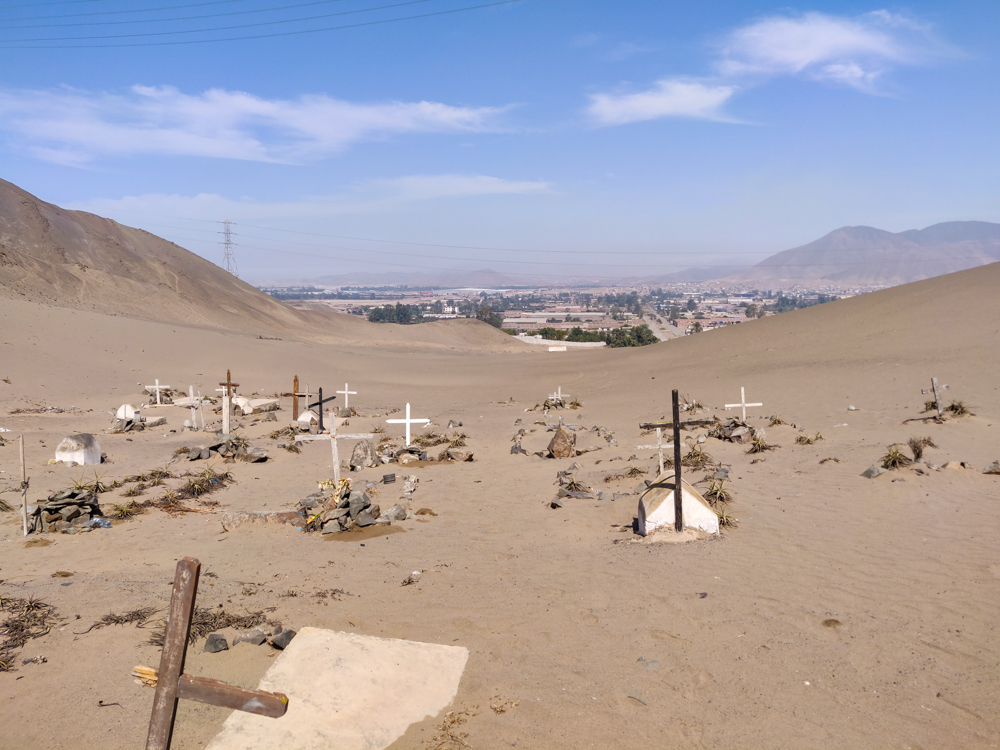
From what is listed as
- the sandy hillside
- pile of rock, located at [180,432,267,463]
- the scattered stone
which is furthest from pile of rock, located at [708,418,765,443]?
the scattered stone

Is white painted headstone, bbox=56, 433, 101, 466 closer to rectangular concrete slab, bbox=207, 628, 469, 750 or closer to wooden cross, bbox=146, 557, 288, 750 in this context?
rectangular concrete slab, bbox=207, 628, 469, 750

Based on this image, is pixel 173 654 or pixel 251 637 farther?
pixel 251 637

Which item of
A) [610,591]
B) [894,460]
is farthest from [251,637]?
[894,460]

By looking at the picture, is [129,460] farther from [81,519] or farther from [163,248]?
[163,248]

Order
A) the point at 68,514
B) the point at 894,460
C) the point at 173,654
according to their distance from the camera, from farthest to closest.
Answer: the point at 894,460, the point at 68,514, the point at 173,654

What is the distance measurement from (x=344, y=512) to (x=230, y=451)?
643cm

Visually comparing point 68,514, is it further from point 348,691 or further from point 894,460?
point 894,460

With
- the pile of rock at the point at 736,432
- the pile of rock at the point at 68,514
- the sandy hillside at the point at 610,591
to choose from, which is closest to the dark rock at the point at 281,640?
the sandy hillside at the point at 610,591

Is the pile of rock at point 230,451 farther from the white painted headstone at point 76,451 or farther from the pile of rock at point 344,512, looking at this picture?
the pile of rock at point 344,512

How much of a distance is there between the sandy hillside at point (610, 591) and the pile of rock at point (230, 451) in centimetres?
51

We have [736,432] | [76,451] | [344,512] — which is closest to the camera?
[344,512]

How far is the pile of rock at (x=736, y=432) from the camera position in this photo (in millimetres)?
15323

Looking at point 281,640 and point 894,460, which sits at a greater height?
point 894,460

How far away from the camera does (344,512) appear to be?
10672 millimetres
